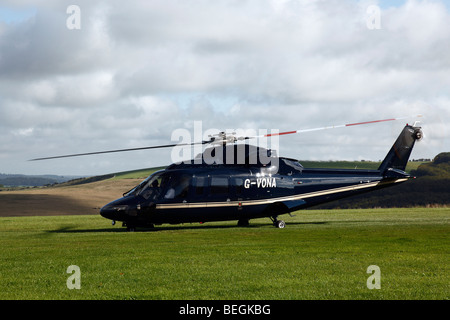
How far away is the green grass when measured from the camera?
37.3 ft

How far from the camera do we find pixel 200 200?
28.8 m

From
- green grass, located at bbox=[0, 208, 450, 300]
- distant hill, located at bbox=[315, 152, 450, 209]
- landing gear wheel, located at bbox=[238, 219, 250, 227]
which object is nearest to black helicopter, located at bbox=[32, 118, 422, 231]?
landing gear wheel, located at bbox=[238, 219, 250, 227]

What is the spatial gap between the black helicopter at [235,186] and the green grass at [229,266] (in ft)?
14.0

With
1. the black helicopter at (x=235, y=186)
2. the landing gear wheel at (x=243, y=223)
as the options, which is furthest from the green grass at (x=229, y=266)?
the landing gear wheel at (x=243, y=223)

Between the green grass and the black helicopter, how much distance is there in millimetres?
4262

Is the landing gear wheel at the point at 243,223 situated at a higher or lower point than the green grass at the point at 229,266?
lower

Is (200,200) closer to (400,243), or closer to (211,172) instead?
(211,172)

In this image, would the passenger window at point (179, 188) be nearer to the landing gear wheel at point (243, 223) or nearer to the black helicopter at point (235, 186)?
the black helicopter at point (235, 186)

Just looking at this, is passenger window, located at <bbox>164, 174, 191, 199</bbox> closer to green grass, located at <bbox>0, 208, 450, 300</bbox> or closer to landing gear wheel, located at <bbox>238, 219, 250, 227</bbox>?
green grass, located at <bbox>0, 208, 450, 300</bbox>

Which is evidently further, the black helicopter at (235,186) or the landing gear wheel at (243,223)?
the landing gear wheel at (243,223)

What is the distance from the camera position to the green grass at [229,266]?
447 inches

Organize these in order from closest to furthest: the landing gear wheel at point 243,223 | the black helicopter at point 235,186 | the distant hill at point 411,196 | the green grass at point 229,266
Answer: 1. the green grass at point 229,266
2. the black helicopter at point 235,186
3. the landing gear wheel at point 243,223
4. the distant hill at point 411,196
